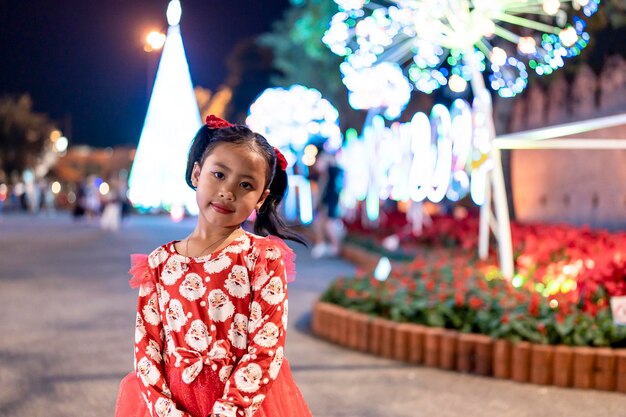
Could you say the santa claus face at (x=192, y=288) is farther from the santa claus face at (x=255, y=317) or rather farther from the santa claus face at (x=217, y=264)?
the santa claus face at (x=255, y=317)

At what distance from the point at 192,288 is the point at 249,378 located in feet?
1.02

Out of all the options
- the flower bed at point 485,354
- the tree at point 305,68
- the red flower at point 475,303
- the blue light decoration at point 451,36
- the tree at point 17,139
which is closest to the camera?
the flower bed at point 485,354

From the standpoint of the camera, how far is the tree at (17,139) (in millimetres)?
55625

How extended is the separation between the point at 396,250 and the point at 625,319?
7.34m

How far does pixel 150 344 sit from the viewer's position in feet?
7.97

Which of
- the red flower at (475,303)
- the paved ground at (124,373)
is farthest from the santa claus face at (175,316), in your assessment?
the red flower at (475,303)

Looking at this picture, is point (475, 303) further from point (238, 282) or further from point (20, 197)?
point (20, 197)

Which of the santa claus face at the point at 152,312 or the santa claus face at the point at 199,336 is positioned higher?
the santa claus face at the point at 152,312

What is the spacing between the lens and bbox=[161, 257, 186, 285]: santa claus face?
7.88ft

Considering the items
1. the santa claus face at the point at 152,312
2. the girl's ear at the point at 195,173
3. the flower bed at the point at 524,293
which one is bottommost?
the flower bed at the point at 524,293

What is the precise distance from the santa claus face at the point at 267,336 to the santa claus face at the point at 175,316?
0.73 feet

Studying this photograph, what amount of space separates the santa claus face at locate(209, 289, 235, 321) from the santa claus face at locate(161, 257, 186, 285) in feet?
0.40

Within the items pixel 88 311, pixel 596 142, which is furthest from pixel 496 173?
pixel 88 311

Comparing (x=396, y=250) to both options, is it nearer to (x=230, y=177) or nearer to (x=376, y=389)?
(x=376, y=389)
